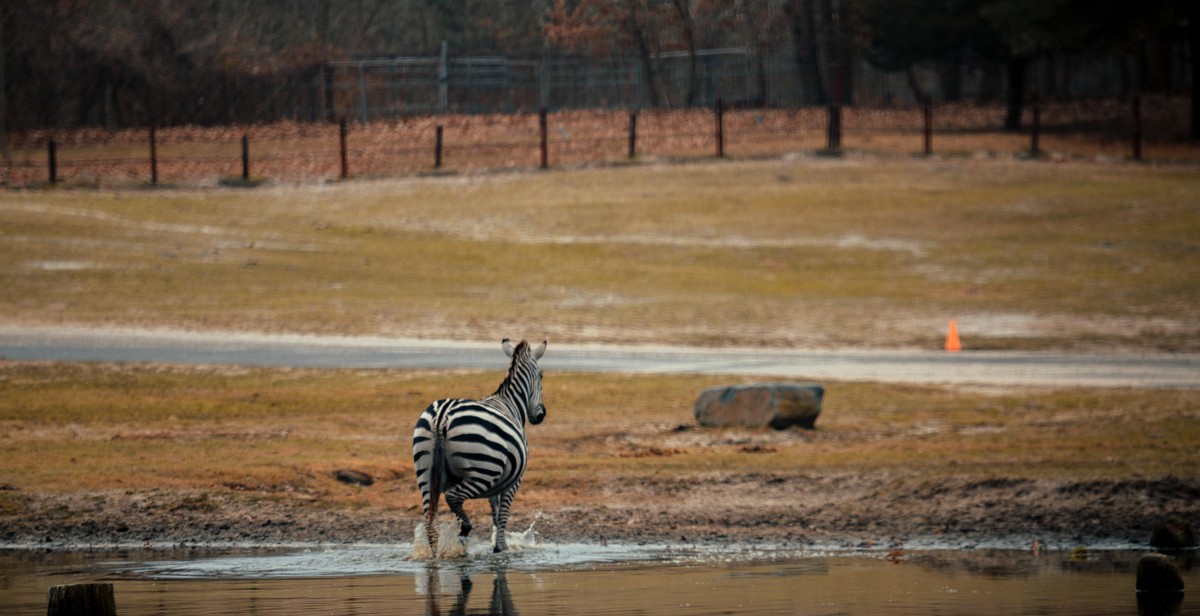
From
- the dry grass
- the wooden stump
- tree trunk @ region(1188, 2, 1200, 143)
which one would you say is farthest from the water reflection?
tree trunk @ region(1188, 2, 1200, 143)

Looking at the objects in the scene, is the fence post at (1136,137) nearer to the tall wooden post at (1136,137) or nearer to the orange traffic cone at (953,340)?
the tall wooden post at (1136,137)

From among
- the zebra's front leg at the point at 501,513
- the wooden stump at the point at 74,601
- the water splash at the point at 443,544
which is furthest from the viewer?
the water splash at the point at 443,544

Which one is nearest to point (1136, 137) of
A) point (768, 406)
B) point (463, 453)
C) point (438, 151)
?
point (438, 151)

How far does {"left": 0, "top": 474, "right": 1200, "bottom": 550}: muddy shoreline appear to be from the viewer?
14289 mm

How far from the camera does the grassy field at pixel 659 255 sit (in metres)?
29.9

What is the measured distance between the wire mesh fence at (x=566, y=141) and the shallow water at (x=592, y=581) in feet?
119

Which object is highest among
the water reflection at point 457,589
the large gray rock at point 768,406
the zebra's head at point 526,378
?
the zebra's head at point 526,378

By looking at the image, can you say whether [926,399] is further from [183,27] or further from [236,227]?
[183,27]

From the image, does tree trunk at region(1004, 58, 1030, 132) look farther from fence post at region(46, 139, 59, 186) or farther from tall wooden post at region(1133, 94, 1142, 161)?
fence post at region(46, 139, 59, 186)

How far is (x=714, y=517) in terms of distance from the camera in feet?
49.2

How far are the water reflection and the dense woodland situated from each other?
1694 inches

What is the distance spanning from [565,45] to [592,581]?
69.0 meters

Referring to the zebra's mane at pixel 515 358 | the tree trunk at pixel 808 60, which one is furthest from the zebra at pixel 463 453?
the tree trunk at pixel 808 60

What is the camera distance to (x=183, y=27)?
6488 centimetres
